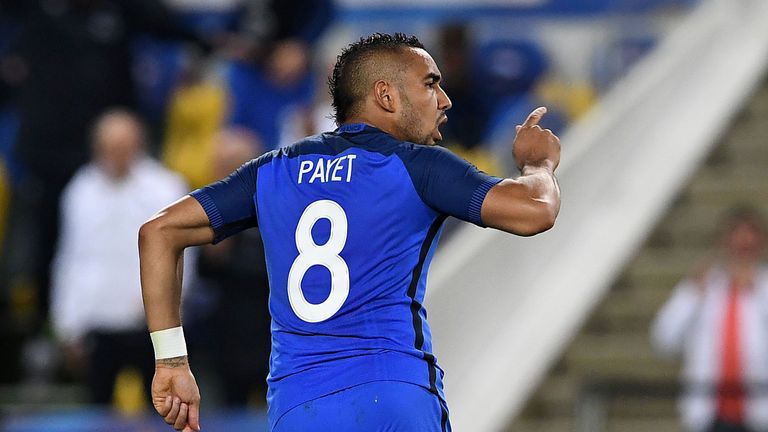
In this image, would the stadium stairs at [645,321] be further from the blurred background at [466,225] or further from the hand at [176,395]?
the hand at [176,395]

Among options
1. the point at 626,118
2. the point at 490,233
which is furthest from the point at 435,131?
the point at 626,118

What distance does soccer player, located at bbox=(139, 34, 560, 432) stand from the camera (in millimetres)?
4121

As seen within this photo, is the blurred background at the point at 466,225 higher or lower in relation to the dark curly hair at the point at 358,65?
higher

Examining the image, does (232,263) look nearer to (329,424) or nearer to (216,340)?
(216,340)

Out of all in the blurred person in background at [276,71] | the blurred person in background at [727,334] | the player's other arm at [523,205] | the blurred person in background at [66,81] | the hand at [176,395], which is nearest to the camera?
the player's other arm at [523,205]

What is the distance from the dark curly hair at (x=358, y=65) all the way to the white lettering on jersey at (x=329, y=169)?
0.18m

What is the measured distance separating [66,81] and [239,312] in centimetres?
234

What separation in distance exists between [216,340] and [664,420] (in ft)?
8.48

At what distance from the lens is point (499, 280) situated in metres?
9.37

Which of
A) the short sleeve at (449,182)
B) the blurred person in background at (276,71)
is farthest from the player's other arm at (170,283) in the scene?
the blurred person in background at (276,71)

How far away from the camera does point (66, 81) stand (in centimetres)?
1049

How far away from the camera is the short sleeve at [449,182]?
408 centimetres

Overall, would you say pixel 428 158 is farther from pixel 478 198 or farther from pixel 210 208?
pixel 210 208

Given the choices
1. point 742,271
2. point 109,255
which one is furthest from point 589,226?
point 109,255
